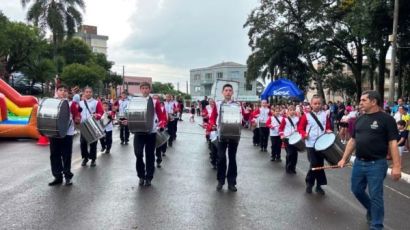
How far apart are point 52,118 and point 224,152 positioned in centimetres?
304

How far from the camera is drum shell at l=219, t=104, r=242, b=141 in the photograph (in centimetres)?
820

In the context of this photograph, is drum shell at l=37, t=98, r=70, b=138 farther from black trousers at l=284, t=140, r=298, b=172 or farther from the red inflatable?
the red inflatable

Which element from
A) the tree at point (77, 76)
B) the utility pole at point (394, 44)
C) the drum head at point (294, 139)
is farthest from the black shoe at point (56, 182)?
the tree at point (77, 76)

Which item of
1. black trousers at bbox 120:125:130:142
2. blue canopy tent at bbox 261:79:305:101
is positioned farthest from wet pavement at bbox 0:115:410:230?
blue canopy tent at bbox 261:79:305:101

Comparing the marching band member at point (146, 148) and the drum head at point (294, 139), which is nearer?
the marching band member at point (146, 148)

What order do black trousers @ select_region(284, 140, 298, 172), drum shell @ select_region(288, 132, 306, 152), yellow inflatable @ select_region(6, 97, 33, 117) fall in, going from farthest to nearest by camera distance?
yellow inflatable @ select_region(6, 97, 33, 117), black trousers @ select_region(284, 140, 298, 172), drum shell @ select_region(288, 132, 306, 152)

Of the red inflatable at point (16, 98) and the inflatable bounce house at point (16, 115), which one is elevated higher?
the red inflatable at point (16, 98)

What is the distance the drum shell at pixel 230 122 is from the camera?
26.9 feet

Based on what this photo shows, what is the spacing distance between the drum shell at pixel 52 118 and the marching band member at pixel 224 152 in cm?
262

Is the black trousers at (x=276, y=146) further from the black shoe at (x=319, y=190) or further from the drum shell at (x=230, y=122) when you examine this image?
the drum shell at (x=230, y=122)

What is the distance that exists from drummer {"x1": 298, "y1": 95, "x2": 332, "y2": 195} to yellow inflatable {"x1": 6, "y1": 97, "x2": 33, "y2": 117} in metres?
12.6

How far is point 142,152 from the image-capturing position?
877 cm

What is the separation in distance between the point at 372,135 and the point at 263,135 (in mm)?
10447

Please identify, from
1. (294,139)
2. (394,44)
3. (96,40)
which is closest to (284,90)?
(394,44)
